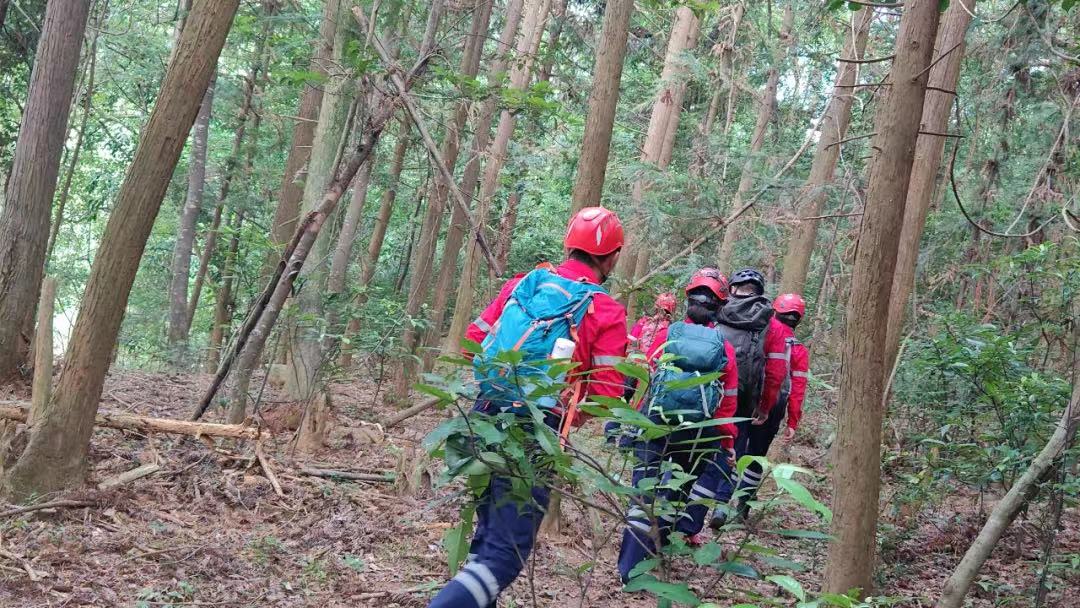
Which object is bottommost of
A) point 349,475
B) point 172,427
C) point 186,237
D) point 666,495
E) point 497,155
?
point 349,475

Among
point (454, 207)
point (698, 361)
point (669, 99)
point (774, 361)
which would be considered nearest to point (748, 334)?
point (774, 361)

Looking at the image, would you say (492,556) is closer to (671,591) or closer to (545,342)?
(545,342)

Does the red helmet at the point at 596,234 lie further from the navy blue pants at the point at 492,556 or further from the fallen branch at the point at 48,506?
the fallen branch at the point at 48,506

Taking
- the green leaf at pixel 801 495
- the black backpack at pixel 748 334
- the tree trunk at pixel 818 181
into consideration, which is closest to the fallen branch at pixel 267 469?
the black backpack at pixel 748 334

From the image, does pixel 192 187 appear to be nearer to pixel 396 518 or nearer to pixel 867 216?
pixel 396 518

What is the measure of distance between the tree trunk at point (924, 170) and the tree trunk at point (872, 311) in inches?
129

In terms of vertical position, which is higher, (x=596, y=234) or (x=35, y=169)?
(x=596, y=234)

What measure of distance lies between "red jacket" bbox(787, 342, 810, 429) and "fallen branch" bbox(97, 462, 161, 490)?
5.33 metres

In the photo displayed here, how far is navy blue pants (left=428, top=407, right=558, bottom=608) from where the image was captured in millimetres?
3670

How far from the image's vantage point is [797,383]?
802 cm

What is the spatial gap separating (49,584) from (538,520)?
2.91 metres

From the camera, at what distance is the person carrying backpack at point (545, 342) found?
366cm

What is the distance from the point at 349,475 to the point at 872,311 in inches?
181

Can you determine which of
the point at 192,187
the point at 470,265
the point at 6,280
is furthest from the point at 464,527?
the point at 192,187
